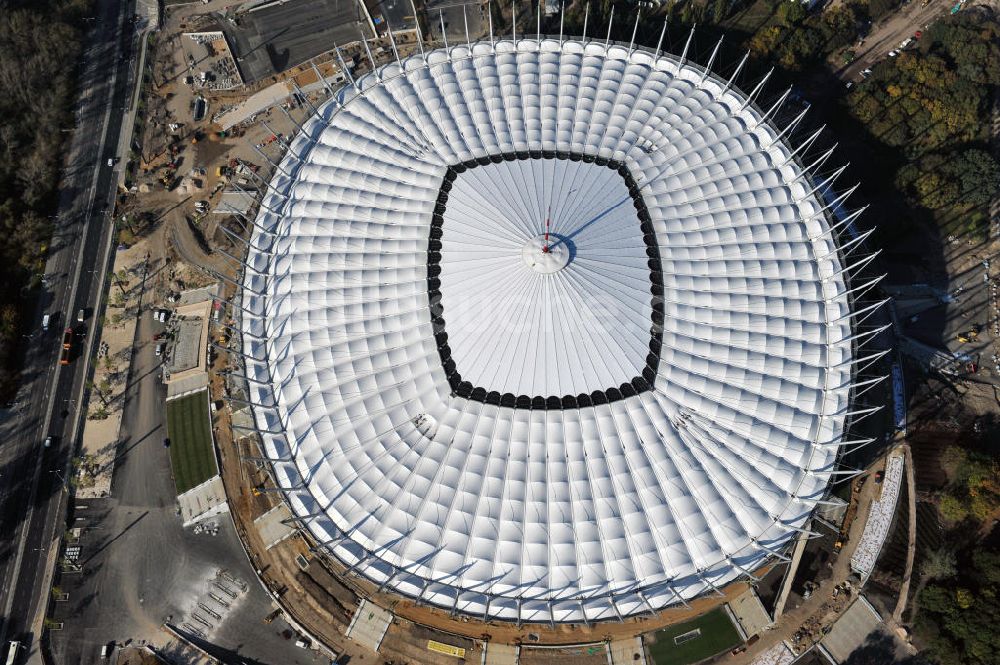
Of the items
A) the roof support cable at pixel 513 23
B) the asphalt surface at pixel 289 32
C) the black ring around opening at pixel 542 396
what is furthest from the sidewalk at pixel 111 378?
the roof support cable at pixel 513 23

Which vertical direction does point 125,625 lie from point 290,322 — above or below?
below

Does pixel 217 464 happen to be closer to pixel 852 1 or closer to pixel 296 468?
pixel 296 468

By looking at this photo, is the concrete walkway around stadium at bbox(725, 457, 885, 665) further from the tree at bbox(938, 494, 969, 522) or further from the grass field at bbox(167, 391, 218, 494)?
the grass field at bbox(167, 391, 218, 494)

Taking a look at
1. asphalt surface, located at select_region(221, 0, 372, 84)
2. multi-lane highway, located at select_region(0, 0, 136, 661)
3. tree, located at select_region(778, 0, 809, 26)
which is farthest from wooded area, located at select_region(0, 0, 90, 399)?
tree, located at select_region(778, 0, 809, 26)

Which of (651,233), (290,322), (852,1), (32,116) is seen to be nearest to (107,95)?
(32,116)

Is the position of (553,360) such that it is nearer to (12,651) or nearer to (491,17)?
(491,17)

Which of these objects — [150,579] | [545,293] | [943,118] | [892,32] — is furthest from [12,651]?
[892,32]
